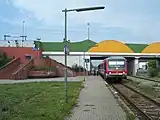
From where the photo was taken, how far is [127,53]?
287 feet

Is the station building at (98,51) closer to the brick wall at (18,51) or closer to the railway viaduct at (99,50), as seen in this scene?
the railway viaduct at (99,50)

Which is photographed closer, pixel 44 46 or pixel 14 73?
pixel 14 73

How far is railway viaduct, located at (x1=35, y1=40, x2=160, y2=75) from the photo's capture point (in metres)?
83.6

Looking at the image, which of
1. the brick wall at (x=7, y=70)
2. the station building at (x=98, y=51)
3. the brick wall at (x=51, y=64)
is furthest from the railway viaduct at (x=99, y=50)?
the brick wall at (x=7, y=70)

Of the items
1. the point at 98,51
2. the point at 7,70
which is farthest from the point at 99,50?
the point at 7,70

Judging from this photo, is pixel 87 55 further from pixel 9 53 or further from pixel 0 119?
pixel 0 119

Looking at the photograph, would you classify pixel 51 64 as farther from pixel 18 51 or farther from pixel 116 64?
pixel 116 64

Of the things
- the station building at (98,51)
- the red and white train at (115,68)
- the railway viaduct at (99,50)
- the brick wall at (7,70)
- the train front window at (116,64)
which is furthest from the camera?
the railway viaduct at (99,50)

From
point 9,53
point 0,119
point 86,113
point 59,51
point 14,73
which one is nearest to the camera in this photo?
point 0,119

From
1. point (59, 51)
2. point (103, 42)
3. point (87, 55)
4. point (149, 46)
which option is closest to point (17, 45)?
point (59, 51)

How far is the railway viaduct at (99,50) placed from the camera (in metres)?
83.6

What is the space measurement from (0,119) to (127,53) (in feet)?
255

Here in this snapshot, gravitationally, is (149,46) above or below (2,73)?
above

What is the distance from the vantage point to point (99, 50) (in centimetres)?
8762
